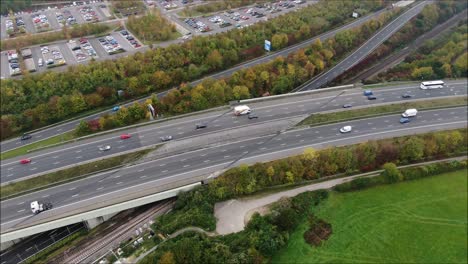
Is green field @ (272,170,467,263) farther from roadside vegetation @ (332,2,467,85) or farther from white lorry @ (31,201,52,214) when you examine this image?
roadside vegetation @ (332,2,467,85)

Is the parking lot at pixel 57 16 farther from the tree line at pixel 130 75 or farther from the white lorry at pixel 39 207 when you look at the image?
the white lorry at pixel 39 207

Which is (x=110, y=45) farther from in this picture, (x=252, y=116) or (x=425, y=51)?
(x=425, y=51)

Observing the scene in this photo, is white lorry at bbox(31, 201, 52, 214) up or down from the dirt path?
up

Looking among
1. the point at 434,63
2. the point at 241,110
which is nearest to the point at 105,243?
the point at 241,110

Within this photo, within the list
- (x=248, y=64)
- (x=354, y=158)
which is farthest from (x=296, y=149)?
(x=248, y=64)

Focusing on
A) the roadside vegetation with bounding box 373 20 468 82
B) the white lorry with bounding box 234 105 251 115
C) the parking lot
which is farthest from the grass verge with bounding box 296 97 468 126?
the parking lot
